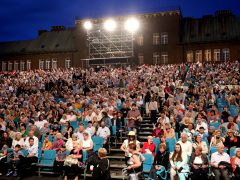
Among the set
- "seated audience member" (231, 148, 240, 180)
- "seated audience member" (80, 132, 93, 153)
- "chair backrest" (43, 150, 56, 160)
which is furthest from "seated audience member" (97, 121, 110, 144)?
"seated audience member" (231, 148, 240, 180)

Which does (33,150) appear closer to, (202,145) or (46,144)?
(46,144)

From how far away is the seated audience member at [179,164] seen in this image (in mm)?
9141

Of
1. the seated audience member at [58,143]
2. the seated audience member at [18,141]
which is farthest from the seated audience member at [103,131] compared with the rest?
the seated audience member at [18,141]

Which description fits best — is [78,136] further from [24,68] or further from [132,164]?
[24,68]

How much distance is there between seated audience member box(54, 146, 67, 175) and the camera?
35.6ft

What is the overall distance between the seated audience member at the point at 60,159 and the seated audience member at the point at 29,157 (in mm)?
1050

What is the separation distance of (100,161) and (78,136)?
3.85 meters

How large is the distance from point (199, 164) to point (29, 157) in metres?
5.95


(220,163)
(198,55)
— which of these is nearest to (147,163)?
(220,163)

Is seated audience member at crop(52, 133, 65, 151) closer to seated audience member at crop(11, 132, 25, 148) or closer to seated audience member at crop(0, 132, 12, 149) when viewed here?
seated audience member at crop(11, 132, 25, 148)

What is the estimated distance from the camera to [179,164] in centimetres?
927

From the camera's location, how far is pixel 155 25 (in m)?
41.8

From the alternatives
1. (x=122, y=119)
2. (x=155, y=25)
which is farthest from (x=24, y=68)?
(x=122, y=119)

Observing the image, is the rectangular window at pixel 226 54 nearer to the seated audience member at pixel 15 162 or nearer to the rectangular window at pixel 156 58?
the rectangular window at pixel 156 58
